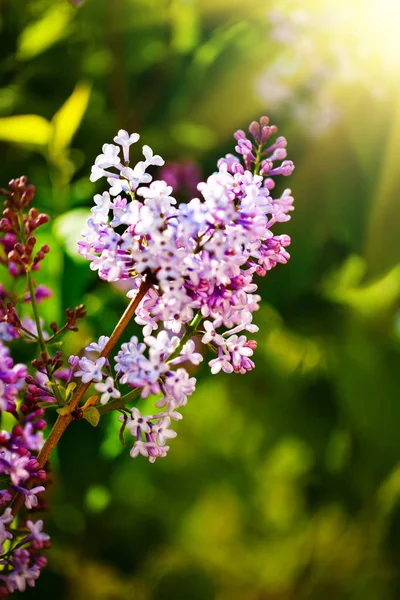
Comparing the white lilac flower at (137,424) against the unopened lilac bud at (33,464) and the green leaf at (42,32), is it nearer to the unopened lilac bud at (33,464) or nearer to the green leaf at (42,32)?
the unopened lilac bud at (33,464)

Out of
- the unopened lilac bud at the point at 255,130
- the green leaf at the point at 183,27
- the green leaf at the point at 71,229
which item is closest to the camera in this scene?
the unopened lilac bud at the point at 255,130

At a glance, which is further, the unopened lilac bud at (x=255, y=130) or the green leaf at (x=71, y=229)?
the green leaf at (x=71, y=229)

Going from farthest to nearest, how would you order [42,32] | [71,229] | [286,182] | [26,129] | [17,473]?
1. [286,182]
2. [42,32]
3. [26,129]
4. [71,229]
5. [17,473]

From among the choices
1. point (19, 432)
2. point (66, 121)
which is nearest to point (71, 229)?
point (66, 121)

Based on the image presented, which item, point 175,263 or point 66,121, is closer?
point 175,263

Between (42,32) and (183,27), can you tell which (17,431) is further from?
(183,27)

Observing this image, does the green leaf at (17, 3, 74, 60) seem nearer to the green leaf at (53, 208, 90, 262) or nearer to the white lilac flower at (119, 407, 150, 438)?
the green leaf at (53, 208, 90, 262)

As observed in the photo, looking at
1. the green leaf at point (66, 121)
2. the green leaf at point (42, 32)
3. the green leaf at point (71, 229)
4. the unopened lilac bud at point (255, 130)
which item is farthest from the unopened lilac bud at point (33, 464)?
the green leaf at point (42, 32)
